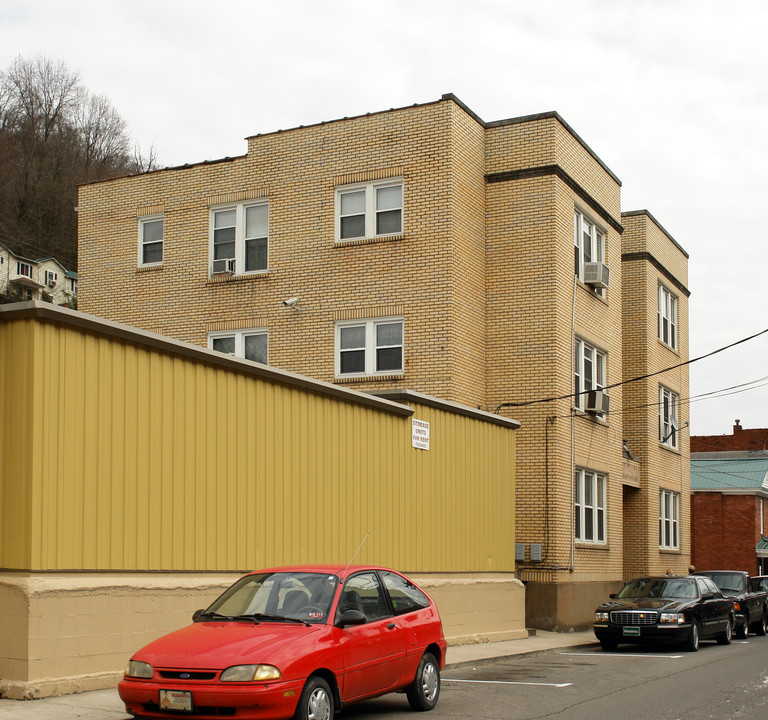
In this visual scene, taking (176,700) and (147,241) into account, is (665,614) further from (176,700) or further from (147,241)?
(147,241)

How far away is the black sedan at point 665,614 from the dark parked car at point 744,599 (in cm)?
250

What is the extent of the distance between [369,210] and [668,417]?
45.2 feet

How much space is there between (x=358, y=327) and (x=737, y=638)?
Result: 11.4 metres

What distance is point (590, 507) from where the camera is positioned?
26.1m

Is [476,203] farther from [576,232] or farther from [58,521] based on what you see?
[58,521]

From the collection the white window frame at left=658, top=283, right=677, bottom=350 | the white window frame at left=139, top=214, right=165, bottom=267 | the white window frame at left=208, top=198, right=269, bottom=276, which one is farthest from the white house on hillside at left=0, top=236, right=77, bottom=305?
the white window frame at left=658, top=283, right=677, bottom=350

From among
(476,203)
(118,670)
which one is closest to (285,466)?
A: (118,670)

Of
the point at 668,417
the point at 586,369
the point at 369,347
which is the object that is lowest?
the point at 668,417

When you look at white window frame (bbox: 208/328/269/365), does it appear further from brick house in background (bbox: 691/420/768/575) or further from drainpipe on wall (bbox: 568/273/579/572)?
brick house in background (bbox: 691/420/768/575)

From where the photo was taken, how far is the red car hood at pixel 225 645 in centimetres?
864

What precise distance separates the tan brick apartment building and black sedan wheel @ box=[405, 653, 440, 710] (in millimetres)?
11951

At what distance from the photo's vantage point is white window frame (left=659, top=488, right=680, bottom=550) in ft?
105

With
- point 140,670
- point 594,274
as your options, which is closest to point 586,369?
point 594,274

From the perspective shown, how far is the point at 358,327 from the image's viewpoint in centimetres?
2438
